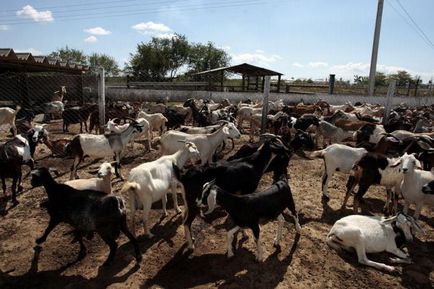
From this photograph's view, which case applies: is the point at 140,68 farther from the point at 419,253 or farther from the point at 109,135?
the point at 419,253

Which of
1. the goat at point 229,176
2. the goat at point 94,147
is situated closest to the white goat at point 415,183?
the goat at point 229,176

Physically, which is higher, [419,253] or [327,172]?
[327,172]

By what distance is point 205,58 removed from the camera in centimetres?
5100

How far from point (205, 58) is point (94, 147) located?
149 ft

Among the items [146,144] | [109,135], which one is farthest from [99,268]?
[146,144]

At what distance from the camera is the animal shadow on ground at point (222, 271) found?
4090mm

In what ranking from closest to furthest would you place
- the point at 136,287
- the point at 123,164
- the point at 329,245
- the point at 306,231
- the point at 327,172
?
the point at 136,287 → the point at 329,245 → the point at 306,231 → the point at 327,172 → the point at 123,164

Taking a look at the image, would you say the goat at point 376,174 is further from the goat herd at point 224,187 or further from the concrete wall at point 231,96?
the concrete wall at point 231,96

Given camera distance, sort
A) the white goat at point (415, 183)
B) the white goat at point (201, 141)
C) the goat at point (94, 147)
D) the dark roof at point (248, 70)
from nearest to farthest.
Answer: the white goat at point (415, 183)
the goat at point (94, 147)
the white goat at point (201, 141)
the dark roof at point (248, 70)

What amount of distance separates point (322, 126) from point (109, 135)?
6.73 metres

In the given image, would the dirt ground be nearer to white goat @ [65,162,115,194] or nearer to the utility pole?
white goat @ [65,162,115,194]

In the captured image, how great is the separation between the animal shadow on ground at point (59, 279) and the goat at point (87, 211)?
167mm

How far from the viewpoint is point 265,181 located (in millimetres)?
7680

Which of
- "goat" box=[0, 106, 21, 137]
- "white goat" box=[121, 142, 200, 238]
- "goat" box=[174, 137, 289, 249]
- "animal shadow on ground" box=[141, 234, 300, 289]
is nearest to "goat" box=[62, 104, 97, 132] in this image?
"goat" box=[0, 106, 21, 137]
